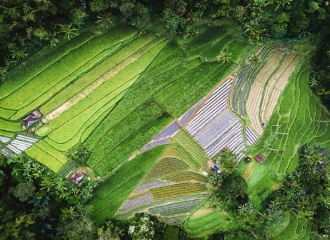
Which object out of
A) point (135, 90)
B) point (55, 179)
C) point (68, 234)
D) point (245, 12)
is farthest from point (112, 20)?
point (68, 234)

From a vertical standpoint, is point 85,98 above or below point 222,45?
above

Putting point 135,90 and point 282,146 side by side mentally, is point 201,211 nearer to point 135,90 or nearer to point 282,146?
point 282,146

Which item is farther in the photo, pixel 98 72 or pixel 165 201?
pixel 165 201

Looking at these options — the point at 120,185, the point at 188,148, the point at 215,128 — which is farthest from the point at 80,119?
the point at 215,128

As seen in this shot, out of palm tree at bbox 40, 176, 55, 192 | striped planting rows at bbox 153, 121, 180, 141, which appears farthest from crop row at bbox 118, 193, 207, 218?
palm tree at bbox 40, 176, 55, 192

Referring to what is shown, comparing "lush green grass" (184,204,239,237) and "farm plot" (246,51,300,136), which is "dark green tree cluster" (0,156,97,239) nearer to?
"lush green grass" (184,204,239,237)

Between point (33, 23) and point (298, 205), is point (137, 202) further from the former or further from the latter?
point (33, 23)
